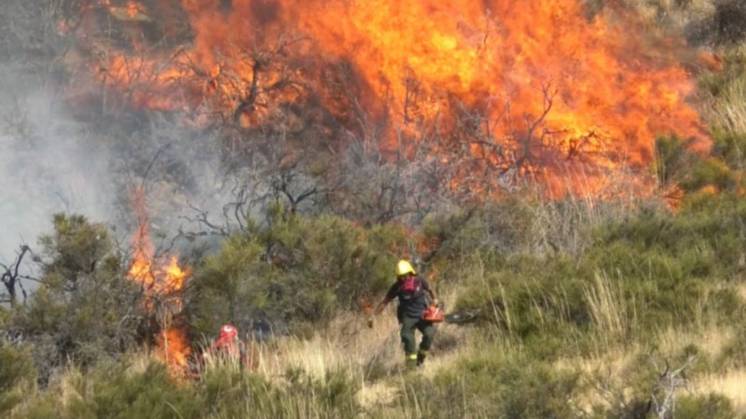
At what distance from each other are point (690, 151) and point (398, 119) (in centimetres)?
613

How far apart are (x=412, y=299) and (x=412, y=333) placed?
1.26ft

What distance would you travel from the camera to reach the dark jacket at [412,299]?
327 inches

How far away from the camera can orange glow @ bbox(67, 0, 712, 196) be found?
14961 mm

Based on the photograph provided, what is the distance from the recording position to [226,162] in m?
15.9

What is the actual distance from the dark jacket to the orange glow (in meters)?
5.14

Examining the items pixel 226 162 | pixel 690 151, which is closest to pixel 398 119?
pixel 226 162

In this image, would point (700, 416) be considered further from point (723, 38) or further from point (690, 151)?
point (723, 38)

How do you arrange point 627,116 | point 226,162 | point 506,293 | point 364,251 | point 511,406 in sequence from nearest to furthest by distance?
point 511,406 → point 506,293 → point 364,251 → point 627,116 → point 226,162

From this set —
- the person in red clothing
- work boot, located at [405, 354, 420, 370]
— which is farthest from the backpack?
the person in red clothing

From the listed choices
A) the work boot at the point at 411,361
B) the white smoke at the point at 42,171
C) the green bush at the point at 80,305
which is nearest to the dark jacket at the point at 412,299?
the work boot at the point at 411,361

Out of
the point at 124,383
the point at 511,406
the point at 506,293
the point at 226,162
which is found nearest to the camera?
the point at 511,406

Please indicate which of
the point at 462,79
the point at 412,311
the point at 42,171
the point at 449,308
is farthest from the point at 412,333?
the point at 42,171

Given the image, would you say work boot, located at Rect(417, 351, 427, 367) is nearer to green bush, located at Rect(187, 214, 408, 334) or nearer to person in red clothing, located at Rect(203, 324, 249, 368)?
green bush, located at Rect(187, 214, 408, 334)

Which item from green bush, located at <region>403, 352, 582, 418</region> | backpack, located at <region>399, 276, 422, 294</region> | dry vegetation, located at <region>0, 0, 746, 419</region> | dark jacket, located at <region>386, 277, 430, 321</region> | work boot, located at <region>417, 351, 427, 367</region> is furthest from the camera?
backpack, located at <region>399, 276, 422, 294</region>
